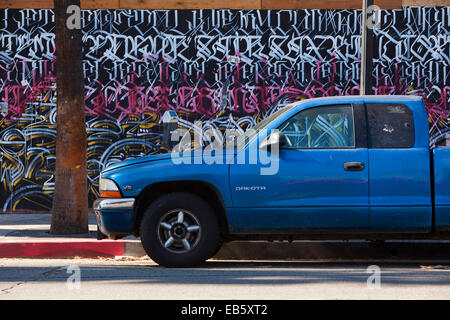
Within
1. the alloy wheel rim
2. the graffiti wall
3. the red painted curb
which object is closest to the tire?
the alloy wheel rim

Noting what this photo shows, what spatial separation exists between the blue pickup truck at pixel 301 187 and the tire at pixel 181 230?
1cm

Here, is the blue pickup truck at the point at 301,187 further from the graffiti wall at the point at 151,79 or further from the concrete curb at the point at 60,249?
the graffiti wall at the point at 151,79

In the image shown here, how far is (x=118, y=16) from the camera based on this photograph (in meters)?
14.3

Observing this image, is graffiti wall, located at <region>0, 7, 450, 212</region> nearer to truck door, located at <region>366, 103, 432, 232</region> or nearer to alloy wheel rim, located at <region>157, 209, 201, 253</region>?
alloy wheel rim, located at <region>157, 209, 201, 253</region>

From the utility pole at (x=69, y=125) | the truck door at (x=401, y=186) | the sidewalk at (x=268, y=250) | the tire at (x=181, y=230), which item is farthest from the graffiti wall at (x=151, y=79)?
the truck door at (x=401, y=186)

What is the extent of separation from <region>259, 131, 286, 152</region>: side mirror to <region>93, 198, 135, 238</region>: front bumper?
1.43 meters

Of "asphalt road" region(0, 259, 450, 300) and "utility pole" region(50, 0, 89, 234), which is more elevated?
"utility pole" region(50, 0, 89, 234)

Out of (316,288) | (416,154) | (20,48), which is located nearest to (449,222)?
(416,154)

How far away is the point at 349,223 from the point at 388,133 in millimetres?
995

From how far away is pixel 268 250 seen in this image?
9.32 metres

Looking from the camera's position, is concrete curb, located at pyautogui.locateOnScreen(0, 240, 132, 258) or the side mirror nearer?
the side mirror

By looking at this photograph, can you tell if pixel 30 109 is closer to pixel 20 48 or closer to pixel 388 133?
pixel 20 48

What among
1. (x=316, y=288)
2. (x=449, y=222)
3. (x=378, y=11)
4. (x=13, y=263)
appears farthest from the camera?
(x=378, y=11)

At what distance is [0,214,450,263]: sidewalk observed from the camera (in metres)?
9.14
